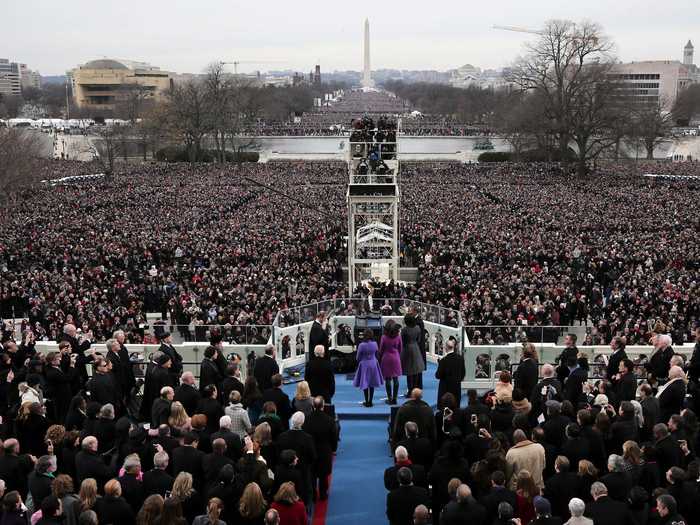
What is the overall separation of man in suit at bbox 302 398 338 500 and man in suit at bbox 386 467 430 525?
4.92 ft

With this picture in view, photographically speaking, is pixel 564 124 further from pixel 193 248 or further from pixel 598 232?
pixel 193 248

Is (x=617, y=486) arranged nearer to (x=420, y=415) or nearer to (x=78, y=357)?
(x=420, y=415)

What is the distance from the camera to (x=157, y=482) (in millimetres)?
6902

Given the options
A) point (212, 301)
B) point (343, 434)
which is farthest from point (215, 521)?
point (212, 301)

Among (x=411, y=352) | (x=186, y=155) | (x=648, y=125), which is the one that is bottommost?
(x=411, y=352)

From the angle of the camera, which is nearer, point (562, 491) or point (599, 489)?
point (599, 489)

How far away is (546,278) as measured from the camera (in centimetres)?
2248

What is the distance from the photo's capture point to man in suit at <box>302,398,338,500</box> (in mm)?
8266

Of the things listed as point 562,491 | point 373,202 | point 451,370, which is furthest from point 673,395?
point 373,202

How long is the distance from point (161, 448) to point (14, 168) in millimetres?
45178

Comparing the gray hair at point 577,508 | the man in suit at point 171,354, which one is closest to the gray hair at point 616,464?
the gray hair at point 577,508

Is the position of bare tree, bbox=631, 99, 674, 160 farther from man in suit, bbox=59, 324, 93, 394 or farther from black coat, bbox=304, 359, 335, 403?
man in suit, bbox=59, 324, 93, 394

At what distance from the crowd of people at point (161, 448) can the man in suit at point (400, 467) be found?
2.86ft

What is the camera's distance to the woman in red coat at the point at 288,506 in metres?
6.57
